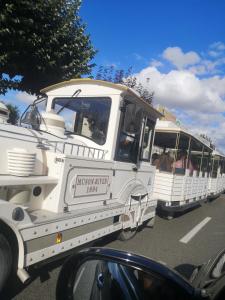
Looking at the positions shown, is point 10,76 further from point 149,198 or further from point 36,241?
point 36,241

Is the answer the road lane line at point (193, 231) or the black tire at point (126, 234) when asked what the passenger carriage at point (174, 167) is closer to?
the road lane line at point (193, 231)

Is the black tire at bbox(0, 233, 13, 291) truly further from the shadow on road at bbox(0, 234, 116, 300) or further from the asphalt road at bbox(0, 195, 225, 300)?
the asphalt road at bbox(0, 195, 225, 300)

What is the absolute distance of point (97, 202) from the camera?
4.57 m

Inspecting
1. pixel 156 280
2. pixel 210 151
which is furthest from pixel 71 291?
pixel 210 151

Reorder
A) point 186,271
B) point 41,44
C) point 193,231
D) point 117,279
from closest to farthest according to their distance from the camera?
point 117,279, point 186,271, point 193,231, point 41,44

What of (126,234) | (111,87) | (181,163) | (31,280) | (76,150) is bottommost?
(31,280)

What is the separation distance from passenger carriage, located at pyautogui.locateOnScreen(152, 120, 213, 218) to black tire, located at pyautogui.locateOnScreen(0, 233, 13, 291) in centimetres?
545

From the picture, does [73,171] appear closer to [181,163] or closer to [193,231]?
[193,231]

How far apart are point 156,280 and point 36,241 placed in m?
1.72

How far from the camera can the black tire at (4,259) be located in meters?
2.88

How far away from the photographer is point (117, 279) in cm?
193

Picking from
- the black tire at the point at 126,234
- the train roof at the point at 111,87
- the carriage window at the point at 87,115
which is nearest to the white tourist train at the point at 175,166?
the black tire at the point at 126,234

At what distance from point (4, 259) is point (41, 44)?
8.32 m

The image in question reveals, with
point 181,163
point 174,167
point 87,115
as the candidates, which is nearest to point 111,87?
point 87,115
